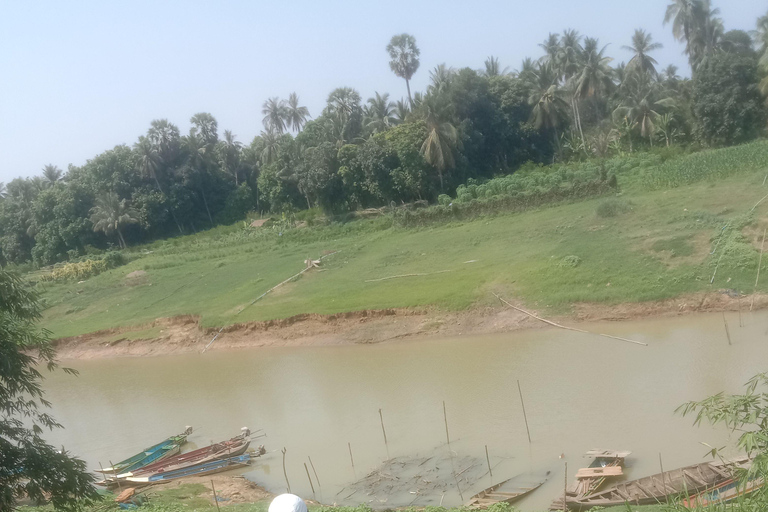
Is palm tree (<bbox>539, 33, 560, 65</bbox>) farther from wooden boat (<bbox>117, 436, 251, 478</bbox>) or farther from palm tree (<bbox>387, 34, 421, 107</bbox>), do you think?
wooden boat (<bbox>117, 436, 251, 478</bbox>)

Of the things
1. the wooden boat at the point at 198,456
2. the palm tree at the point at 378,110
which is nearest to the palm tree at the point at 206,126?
the palm tree at the point at 378,110

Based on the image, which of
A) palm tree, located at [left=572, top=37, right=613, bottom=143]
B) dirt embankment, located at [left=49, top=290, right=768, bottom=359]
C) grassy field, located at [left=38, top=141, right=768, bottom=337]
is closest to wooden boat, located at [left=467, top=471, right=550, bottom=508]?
dirt embankment, located at [left=49, top=290, right=768, bottom=359]

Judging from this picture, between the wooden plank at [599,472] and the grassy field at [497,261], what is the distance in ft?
38.8

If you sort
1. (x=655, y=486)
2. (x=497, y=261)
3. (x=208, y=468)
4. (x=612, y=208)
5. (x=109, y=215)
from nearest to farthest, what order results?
1. (x=655, y=486)
2. (x=208, y=468)
3. (x=497, y=261)
4. (x=612, y=208)
5. (x=109, y=215)

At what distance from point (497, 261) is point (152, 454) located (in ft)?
51.7

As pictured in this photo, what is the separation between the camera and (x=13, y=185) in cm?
6581

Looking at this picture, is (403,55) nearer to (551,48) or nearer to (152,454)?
(551,48)

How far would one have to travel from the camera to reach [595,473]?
1257 cm

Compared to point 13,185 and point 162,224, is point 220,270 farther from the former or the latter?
point 13,185

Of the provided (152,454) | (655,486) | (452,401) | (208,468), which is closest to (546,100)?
(452,401)

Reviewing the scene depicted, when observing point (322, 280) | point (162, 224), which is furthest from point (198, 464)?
point (162, 224)

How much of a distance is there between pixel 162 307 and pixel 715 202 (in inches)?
999

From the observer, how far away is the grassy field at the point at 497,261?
24.6 metres

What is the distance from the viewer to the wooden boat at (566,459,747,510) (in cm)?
1121
